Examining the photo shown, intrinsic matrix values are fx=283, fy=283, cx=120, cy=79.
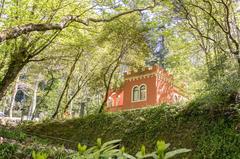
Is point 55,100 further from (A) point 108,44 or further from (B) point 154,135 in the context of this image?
(B) point 154,135

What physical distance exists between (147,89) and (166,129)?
9846 millimetres

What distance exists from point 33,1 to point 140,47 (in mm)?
10207

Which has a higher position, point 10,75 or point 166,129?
point 10,75

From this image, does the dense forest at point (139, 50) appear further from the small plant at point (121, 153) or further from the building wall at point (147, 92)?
the small plant at point (121, 153)

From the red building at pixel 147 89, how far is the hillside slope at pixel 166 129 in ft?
20.7

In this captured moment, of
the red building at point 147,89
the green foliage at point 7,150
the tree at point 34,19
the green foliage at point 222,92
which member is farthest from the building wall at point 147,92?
the green foliage at point 7,150

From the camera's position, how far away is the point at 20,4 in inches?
442

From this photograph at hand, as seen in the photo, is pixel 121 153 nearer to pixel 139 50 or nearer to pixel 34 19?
pixel 34 19

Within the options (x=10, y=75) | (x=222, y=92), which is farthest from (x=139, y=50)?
(x=10, y=75)

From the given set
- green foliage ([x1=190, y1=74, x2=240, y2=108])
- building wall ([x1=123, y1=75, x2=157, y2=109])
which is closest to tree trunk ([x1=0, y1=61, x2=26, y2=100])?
green foliage ([x1=190, y1=74, x2=240, y2=108])

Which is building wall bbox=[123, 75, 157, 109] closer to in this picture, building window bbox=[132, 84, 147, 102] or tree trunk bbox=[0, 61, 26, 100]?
building window bbox=[132, 84, 147, 102]

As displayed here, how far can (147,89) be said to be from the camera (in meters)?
21.9

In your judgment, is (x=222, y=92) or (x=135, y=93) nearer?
(x=222, y=92)

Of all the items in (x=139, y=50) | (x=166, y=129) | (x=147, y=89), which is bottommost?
(x=166, y=129)
